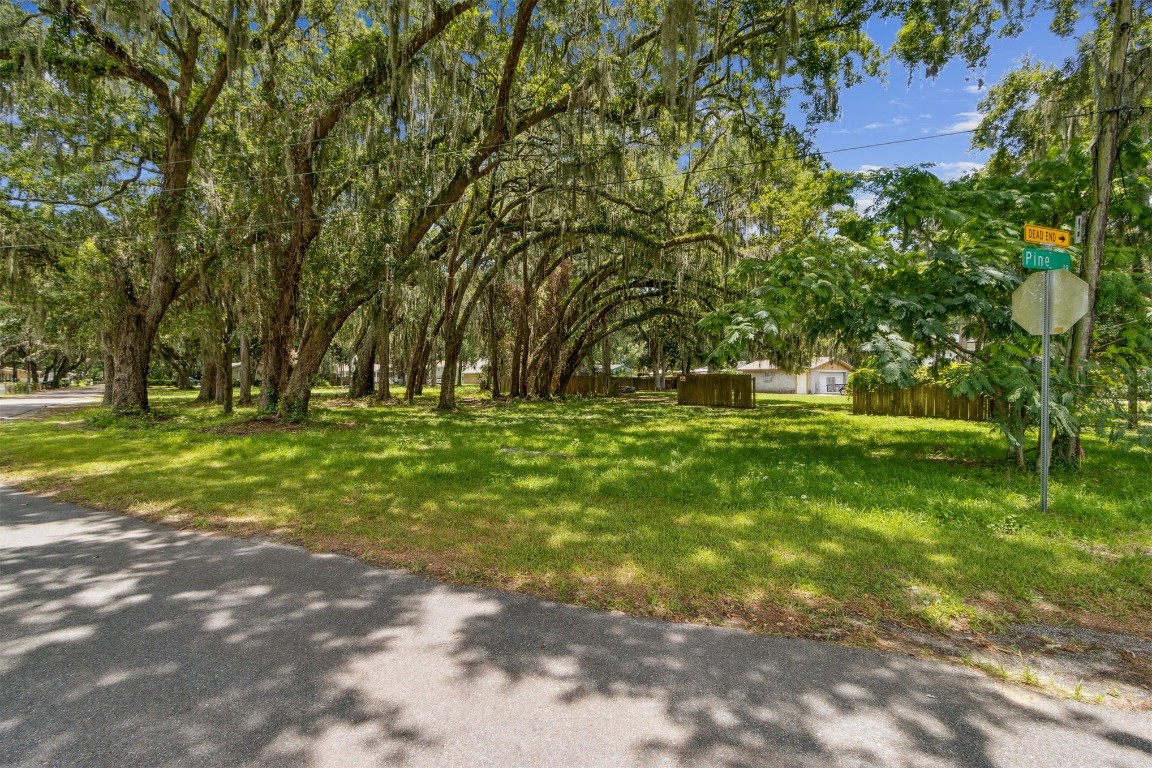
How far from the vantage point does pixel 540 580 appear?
3.59m

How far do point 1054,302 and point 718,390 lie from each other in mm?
16891

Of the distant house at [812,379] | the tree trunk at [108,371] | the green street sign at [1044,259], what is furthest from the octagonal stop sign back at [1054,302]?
the distant house at [812,379]

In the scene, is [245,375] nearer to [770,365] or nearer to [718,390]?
[718,390]

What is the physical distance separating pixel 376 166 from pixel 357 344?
1431cm

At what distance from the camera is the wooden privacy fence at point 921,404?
553 inches

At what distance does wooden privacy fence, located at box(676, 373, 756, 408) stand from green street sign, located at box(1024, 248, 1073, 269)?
16320 mm

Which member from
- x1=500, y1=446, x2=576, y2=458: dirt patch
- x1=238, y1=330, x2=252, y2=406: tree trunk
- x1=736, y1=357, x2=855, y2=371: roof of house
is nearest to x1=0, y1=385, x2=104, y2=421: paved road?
x1=238, y1=330, x2=252, y2=406: tree trunk

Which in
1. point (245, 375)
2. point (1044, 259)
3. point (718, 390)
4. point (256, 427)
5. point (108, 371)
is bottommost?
point (256, 427)

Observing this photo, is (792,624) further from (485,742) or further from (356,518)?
(356,518)

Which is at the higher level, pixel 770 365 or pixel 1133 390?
pixel 770 365

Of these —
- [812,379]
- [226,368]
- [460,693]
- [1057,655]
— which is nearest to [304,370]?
[226,368]

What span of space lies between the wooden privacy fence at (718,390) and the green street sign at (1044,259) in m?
16.3

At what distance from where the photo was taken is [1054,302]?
4.88 m

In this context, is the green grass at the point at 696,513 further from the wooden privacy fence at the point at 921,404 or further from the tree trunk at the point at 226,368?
the tree trunk at the point at 226,368
